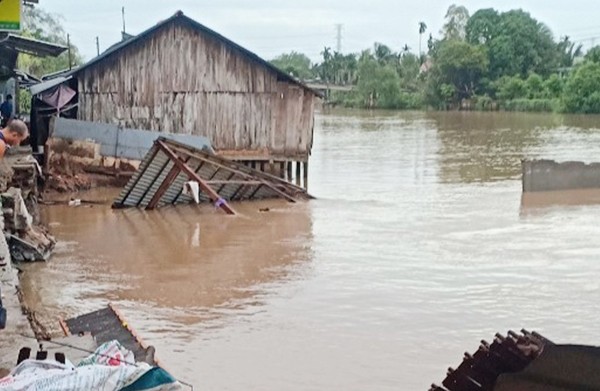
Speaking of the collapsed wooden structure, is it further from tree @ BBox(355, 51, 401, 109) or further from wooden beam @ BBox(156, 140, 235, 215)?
tree @ BBox(355, 51, 401, 109)

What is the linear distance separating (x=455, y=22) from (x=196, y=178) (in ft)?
244

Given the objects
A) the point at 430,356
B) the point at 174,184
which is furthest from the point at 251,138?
the point at 430,356

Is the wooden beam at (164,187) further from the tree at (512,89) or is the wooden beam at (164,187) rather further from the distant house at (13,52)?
the tree at (512,89)

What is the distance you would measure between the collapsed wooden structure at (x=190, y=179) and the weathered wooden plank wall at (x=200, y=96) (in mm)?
2840

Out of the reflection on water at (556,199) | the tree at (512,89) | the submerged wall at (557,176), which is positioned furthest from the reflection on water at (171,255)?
the tree at (512,89)

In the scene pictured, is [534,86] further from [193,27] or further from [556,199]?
[193,27]

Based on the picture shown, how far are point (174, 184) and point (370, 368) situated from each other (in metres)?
11.2

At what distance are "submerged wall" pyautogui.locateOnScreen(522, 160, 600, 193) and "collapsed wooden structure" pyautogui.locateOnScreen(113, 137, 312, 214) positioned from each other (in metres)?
5.96

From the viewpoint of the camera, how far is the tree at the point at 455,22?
85.6 m

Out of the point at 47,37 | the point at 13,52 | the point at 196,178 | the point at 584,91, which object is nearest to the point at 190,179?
the point at 196,178

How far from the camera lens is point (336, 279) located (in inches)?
483

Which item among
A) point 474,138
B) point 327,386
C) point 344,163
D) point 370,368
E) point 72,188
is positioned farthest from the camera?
point 474,138

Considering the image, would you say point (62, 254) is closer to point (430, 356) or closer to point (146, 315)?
point (146, 315)

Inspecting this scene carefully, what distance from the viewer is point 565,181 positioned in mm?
21281
